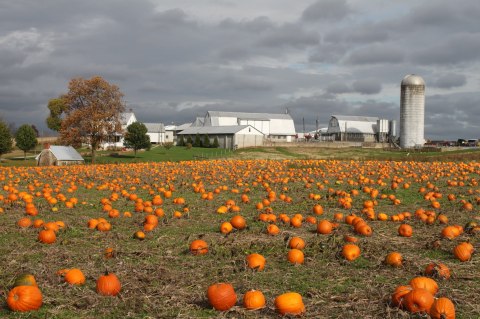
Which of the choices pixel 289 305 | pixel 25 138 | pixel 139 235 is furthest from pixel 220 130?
pixel 289 305

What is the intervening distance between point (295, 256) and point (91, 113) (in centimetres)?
5155

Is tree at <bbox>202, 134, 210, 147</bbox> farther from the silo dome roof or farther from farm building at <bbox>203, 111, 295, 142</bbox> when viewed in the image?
the silo dome roof

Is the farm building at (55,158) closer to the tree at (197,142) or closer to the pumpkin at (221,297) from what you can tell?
the pumpkin at (221,297)

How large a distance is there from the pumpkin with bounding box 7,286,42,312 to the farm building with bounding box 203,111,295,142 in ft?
356

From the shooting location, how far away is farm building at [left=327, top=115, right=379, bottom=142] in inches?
4729

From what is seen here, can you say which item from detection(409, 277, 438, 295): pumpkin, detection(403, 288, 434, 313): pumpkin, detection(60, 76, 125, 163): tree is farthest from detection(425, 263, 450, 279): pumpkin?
detection(60, 76, 125, 163): tree

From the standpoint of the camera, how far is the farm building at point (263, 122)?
384 feet

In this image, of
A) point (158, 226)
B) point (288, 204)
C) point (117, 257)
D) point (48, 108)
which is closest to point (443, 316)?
point (117, 257)

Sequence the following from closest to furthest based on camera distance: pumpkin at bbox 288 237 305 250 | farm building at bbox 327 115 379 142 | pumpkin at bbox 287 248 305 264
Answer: pumpkin at bbox 287 248 305 264, pumpkin at bbox 288 237 305 250, farm building at bbox 327 115 379 142

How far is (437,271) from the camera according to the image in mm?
7270

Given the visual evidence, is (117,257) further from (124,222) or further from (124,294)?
(124,222)

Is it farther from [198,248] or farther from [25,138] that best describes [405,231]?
[25,138]

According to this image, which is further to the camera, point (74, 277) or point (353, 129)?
point (353, 129)

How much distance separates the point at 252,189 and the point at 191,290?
1322 cm
